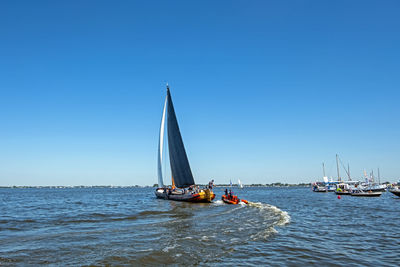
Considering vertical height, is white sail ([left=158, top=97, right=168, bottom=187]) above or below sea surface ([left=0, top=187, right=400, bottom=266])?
above

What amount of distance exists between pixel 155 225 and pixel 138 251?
29.0 ft

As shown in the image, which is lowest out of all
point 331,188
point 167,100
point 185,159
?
point 331,188

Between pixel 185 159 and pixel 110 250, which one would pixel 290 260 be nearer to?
pixel 110 250

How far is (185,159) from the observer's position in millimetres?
46250

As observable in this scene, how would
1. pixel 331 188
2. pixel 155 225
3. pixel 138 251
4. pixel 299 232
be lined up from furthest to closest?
1. pixel 331 188
2. pixel 155 225
3. pixel 299 232
4. pixel 138 251

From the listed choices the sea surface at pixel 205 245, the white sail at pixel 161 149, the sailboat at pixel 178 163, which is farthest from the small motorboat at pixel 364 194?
the sea surface at pixel 205 245

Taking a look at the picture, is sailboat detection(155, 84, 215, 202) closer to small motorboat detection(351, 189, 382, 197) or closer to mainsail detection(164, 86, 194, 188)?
mainsail detection(164, 86, 194, 188)

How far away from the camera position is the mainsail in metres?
46.3

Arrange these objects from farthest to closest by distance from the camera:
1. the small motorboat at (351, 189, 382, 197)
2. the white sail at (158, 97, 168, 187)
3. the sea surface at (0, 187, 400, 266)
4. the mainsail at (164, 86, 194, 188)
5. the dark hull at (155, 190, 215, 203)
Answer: the small motorboat at (351, 189, 382, 197) < the white sail at (158, 97, 168, 187) < the mainsail at (164, 86, 194, 188) < the dark hull at (155, 190, 215, 203) < the sea surface at (0, 187, 400, 266)

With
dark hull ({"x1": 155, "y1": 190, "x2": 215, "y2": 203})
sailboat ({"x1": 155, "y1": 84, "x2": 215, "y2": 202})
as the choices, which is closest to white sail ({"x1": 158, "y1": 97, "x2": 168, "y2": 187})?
sailboat ({"x1": 155, "y1": 84, "x2": 215, "y2": 202})

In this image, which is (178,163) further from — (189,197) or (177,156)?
(189,197)

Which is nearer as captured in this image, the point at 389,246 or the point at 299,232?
the point at 389,246

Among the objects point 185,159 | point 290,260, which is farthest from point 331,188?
point 290,260

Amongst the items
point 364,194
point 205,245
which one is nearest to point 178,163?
point 205,245
